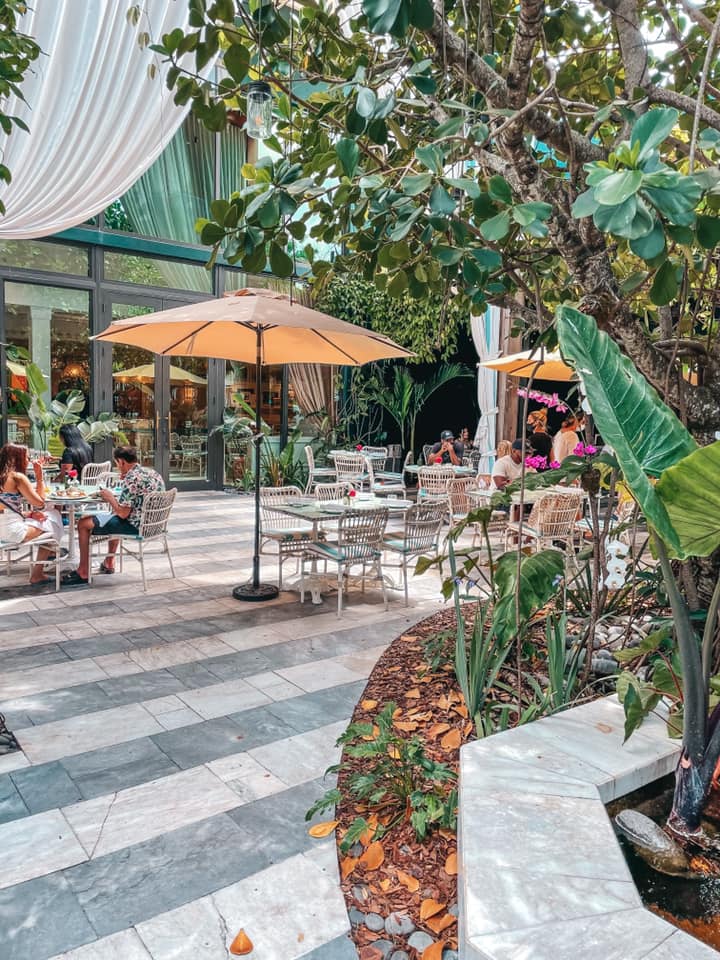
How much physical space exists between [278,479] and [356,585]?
19.2 feet

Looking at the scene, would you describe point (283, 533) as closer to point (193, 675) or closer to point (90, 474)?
point (193, 675)

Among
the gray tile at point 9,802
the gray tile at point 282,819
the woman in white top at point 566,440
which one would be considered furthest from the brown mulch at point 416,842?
the woman in white top at point 566,440

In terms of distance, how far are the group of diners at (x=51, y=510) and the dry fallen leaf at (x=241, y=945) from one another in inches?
165

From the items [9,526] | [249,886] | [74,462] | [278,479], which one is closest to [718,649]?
[249,886]

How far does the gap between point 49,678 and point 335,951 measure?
2468mm

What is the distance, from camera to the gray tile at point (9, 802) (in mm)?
2414

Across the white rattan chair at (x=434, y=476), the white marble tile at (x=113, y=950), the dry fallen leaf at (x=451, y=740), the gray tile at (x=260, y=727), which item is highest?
the white rattan chair at (x=434, y=476)

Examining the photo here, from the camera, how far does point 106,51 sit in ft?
22.2

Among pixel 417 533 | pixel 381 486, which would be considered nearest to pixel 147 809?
pixel 417 533

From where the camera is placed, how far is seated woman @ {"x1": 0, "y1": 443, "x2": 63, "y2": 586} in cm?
523

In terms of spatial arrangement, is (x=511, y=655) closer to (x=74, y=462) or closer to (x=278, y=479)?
(x=74, y=462)

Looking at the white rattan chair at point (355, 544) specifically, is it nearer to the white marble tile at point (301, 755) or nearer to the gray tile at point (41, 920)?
the white marble tile at point (301, 755)

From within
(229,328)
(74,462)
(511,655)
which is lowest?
(511,655)

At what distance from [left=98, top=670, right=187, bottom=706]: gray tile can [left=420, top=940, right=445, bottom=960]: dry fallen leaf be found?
2064mm
